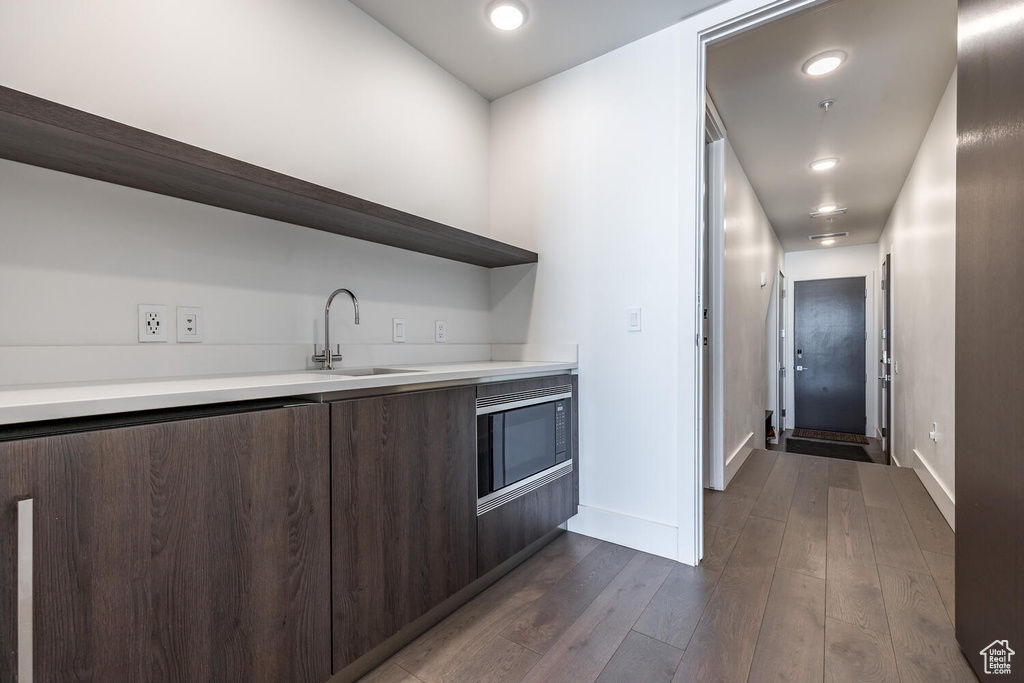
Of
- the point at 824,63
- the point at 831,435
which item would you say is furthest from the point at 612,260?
the point at 831,435

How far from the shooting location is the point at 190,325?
1.43 meters

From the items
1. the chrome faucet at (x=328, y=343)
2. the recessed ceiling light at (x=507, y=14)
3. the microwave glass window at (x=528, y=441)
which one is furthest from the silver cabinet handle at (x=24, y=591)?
the recessed ceiling light at (x=507, y=14)

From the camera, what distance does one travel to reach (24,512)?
2.47 ft

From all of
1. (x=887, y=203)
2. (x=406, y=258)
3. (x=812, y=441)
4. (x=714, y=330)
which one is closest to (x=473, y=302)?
(x=406, y=258)

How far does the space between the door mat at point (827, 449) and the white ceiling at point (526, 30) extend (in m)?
4.50

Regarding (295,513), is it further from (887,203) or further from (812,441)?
(812,441)

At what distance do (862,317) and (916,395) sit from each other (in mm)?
3707

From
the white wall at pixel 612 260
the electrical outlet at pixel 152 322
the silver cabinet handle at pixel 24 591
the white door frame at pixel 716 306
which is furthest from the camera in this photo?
the white door frame at pixel 716 306

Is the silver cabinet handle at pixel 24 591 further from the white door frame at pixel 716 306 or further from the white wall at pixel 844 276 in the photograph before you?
the white wall at pixel 844 276

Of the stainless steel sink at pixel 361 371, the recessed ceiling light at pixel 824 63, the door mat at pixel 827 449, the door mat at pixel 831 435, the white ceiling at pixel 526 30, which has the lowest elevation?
the door mat at pixel 831 435

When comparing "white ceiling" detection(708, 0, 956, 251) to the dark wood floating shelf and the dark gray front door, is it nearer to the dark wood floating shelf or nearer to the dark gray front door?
the dark wood floating shelf

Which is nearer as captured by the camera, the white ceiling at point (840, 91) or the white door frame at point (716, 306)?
the white ceiling at point (840, 91)

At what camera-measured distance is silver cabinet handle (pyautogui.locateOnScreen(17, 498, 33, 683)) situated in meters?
0.75

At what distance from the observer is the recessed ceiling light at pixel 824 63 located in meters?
2.26
